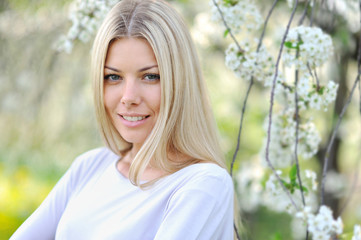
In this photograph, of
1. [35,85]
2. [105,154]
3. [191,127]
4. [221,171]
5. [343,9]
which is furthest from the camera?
[35,85]

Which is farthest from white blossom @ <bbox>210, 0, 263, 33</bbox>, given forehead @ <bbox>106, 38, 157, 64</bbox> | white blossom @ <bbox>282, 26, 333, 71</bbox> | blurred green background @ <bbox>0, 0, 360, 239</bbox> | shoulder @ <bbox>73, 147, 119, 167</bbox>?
blurred green background @ <bbox>0, 0, 360, 239</bbox>

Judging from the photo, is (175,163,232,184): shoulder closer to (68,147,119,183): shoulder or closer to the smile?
the smile

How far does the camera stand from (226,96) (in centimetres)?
393

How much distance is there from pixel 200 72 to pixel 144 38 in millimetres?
202

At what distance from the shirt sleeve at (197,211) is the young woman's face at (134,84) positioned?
0.80ft

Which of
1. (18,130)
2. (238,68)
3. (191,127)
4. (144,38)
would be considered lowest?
(18,130)

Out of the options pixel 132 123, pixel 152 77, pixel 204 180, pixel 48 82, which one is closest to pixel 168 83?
pixel 152 77

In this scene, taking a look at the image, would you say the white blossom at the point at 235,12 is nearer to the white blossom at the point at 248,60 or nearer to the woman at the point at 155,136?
the white blossom at the point at 248,60

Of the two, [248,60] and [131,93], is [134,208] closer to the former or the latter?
[131,93]

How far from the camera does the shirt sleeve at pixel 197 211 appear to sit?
45.7 inches

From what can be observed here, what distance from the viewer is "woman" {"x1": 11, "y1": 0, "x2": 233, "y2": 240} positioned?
121 centimetres

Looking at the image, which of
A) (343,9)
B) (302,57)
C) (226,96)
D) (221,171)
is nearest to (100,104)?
(221,171)

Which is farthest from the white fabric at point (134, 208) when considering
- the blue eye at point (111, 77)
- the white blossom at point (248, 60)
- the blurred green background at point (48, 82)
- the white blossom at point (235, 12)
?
the blurred green background at point (48, 82)

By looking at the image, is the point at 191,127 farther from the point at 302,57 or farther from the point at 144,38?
the point at 302,57
